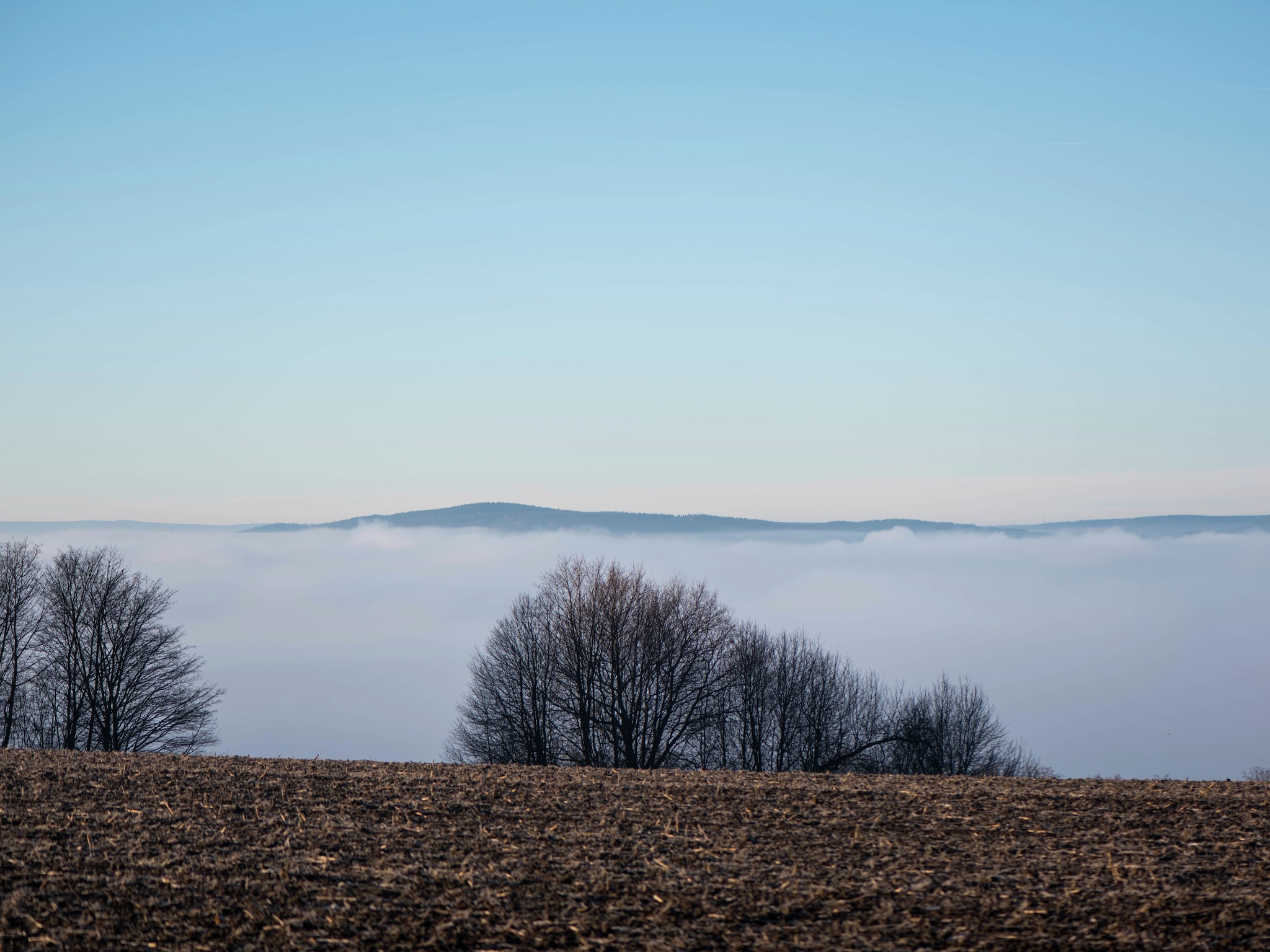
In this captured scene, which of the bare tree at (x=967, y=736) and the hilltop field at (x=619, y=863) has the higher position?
the hilltop field at (x=619, y=863)

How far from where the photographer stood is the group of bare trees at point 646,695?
5206cm

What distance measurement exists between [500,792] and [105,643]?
49.0 metres

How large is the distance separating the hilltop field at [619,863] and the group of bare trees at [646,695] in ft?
100

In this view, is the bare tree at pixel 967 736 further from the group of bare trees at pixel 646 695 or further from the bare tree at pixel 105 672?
the bare tree at pixel 105 672

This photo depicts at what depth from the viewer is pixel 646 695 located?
173 ft

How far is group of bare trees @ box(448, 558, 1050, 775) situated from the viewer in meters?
52.1

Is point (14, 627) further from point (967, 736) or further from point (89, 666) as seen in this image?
point (967, 736)

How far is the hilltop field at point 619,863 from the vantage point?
8.15m

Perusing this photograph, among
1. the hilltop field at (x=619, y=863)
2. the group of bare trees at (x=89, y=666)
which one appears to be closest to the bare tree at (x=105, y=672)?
the group of bare trees at (x=89, y=666)

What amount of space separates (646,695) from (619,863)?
141ft

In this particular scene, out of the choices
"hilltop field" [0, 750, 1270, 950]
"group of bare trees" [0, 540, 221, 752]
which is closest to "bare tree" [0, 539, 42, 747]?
"group of bare trees" [0, 540, 221, 752]

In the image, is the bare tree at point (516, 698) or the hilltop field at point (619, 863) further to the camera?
the bare tree at point (516, 698)

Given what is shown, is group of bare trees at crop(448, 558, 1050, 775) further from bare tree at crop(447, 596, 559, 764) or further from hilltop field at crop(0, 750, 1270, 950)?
hilltop field at crop(0, 750, 1270, 950)

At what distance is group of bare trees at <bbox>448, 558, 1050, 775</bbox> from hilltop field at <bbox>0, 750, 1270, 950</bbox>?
30606 millimetres
